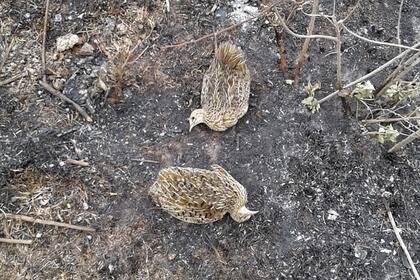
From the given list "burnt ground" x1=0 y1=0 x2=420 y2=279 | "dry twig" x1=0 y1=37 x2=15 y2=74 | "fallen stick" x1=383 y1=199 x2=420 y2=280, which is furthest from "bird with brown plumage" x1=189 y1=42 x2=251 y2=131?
"dry twig" x1=0 y1=37 x2=15 y2=74

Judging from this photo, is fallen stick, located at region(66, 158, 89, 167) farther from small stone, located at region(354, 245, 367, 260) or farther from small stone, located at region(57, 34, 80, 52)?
small stone, located at region(354, 245, 367, 260)

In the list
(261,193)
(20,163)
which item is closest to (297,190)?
(261,193)

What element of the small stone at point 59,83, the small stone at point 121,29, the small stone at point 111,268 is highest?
the small stone at point 121,29

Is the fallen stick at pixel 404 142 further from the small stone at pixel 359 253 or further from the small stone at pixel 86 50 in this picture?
the small stone at pixel 86 50

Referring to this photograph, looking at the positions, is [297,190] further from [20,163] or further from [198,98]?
[20,163]

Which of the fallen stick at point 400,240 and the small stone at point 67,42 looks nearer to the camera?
the fallen stick at point 400,240

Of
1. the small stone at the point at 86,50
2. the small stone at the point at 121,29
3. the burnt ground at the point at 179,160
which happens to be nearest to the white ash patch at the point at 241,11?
the burnt ground at the point at 179,160
